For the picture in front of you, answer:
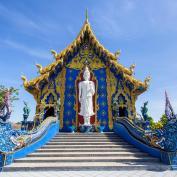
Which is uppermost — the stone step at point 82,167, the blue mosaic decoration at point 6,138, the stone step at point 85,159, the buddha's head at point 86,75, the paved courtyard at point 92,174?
the buddha's head at point 86,75

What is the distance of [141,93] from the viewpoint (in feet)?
40.2

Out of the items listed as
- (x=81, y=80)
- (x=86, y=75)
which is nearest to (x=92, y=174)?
(x=86, y=75)

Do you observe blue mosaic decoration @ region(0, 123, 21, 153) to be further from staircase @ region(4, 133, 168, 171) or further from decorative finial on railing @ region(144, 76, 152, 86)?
decorative finial on railing @ region(144, 76, 152, 86)

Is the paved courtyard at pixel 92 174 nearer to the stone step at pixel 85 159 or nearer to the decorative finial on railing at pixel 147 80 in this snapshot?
the stone step at pixel 85 159

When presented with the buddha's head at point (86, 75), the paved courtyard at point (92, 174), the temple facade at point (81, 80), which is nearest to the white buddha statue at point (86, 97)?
the buddha's head at point (86, 75)

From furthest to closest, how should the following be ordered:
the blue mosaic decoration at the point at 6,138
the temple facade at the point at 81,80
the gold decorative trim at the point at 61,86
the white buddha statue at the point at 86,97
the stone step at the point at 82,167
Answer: the gold decorative trim at the point at 61,86 < the temple facade at the point at 81,80 < the white buddha statue at the point at 86,97 < the blue mosaic decoration at the point at 6,138 < the stone step at the point at 82,167

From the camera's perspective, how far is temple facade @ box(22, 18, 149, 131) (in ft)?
39.1

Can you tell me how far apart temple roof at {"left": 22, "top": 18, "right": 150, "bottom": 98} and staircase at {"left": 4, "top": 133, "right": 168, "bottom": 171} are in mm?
4940

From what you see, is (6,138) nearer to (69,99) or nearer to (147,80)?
(69,99)

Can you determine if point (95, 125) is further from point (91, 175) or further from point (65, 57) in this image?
point (91, 175)

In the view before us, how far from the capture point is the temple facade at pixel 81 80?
11.9m

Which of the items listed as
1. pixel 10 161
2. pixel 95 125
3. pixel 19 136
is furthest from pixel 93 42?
pixel 10 161

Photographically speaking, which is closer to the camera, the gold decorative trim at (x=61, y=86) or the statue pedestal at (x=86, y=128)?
the statue pedestal at (x=86, y=128)

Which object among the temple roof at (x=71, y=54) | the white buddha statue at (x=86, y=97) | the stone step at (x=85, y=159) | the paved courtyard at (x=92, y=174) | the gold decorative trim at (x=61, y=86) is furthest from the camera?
the gold decorative trim at (x=61, y=86)
